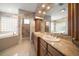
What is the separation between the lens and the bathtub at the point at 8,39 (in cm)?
207

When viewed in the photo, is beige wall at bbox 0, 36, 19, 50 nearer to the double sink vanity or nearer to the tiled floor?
the tiled floor

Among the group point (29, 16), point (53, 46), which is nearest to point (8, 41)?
point (29, 16)

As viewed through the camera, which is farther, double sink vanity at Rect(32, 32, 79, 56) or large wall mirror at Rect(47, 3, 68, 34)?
large wall mirror at Rect(47, 3, 68, 34)

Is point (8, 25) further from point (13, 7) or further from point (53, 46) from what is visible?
point (53, 46)

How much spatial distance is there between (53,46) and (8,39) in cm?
94

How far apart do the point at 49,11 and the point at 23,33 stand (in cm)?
67

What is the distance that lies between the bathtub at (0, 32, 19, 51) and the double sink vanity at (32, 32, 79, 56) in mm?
390

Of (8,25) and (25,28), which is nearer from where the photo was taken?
(8,25)

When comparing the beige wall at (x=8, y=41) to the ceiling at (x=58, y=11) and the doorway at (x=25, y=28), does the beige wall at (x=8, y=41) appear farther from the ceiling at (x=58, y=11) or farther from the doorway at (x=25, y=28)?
the ceiling at (x=58, y=11)

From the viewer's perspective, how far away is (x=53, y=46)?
170cm

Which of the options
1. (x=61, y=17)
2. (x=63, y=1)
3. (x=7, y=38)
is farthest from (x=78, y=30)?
(x=7, y=38)

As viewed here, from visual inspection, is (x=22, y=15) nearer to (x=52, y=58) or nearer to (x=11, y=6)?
(x=11, y=6)

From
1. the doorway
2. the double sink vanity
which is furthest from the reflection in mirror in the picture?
the double sink vanity

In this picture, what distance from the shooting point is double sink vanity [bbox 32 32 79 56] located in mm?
1533
